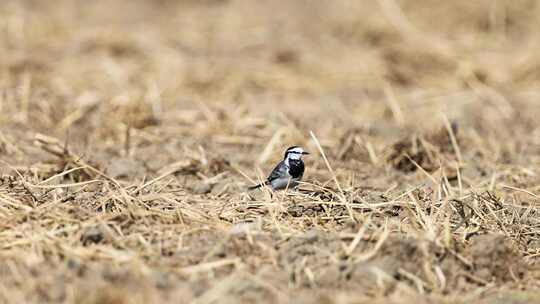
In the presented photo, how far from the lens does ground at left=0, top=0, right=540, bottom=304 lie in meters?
4.99

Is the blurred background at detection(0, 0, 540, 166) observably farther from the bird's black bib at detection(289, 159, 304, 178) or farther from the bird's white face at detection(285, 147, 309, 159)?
the bird's black bib at detection(289, 159, 304, 178)

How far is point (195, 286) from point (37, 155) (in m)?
3.61

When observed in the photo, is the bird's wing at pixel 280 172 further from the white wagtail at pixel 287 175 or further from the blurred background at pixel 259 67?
the blurred background at pixel 259 67

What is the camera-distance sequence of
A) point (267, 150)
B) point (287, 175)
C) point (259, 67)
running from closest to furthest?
point (287, 175), point (267, 150), point (259, 67)

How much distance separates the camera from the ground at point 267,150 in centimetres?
499

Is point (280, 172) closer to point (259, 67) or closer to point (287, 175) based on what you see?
point (287, 175)

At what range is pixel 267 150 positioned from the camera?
8.35 m

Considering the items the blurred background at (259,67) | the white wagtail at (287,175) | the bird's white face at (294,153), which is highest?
the bird's white face at (294,153)

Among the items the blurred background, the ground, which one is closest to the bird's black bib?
the ground

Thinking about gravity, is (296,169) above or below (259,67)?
above

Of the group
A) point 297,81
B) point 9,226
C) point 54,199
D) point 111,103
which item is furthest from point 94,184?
point 297,81

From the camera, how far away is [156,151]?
332 inches

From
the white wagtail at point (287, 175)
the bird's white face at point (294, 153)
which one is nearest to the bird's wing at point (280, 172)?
the white wagtail at point (287, 175)

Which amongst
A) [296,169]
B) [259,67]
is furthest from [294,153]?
[259,67]
